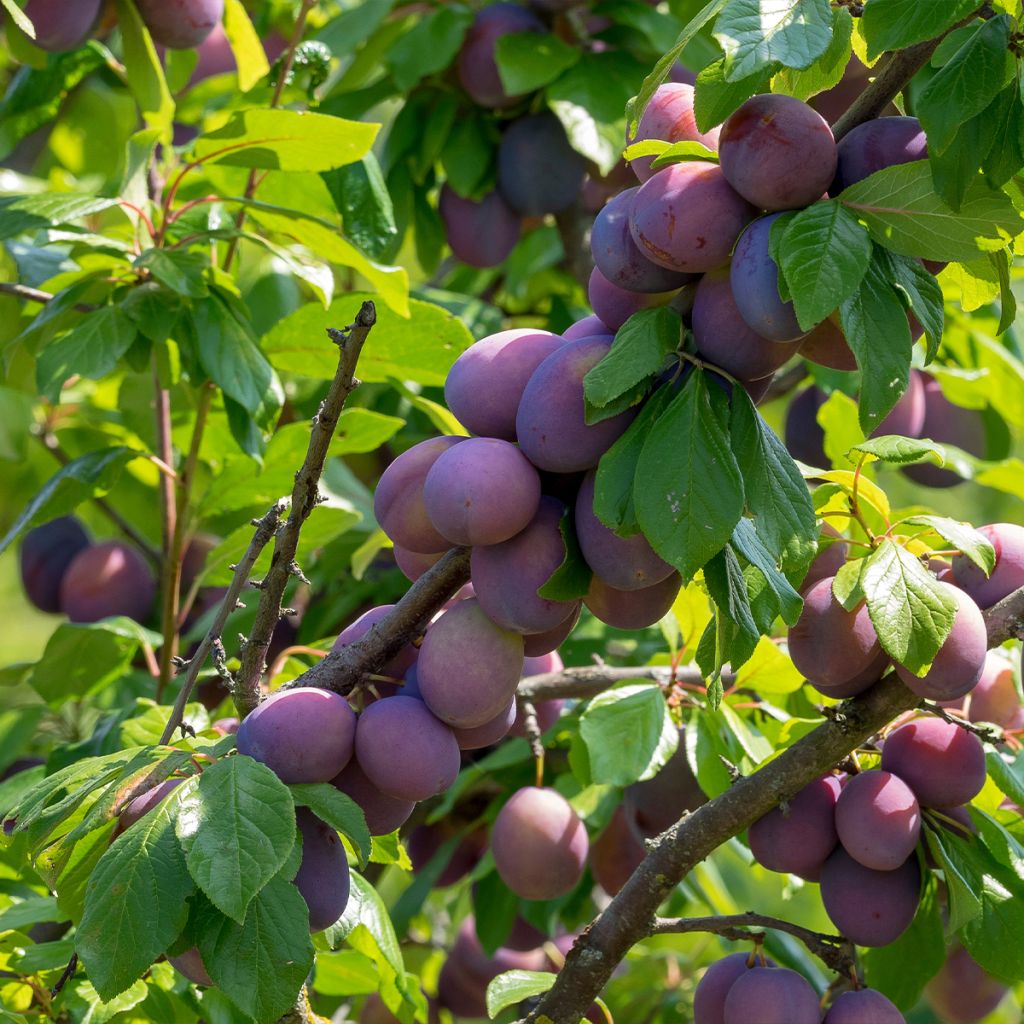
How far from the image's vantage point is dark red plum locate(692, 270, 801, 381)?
711 millimetres

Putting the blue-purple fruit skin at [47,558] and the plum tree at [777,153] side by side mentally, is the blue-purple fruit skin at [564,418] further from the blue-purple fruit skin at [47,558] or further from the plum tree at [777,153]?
the blue-purple fruit skin at [47,558]

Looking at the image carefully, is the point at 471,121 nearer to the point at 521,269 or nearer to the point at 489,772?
the point at 521,269

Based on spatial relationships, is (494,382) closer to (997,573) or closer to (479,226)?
(997,573)

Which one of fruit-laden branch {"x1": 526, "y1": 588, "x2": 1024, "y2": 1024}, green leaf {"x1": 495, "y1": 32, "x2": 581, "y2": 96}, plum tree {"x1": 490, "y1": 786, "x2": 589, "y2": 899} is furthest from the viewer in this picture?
green leaf {"x1": 495, "y1": 32, "x2": 581, "y2": 96}

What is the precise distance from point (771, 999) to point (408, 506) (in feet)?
1.35

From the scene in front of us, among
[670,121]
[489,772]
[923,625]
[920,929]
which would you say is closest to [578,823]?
[489,772]

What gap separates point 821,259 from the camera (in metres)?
0.65

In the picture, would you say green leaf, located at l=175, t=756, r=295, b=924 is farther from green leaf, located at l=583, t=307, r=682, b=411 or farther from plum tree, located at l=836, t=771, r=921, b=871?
plum tree, located at l=836, t=771, r=921, b=871

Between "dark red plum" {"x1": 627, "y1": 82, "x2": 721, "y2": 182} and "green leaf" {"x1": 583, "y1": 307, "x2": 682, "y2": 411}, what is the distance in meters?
0.10

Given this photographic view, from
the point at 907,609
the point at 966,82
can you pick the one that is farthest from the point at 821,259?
the point at 907,609

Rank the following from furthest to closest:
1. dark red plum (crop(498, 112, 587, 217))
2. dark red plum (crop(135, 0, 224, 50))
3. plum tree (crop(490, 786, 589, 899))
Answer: dark red plum (crop(498, 112, 587, 217)), dark red plum (crop(135, 0, 224, 50)), plum tree (crop(490, 786, 589, 899))

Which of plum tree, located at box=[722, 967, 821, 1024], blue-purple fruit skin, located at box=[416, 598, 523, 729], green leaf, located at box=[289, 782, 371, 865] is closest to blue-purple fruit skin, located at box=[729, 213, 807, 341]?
blue-purple fruit skin, located at box=[416, 598, 523, 729]

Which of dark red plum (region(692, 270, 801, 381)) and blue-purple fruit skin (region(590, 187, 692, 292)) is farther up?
blue-purple fruit skin (region(590, 187, 692, 292))

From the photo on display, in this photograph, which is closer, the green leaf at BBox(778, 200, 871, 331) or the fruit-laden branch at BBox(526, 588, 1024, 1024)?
the green leaf at BBox(778, 200, 871, 331)
